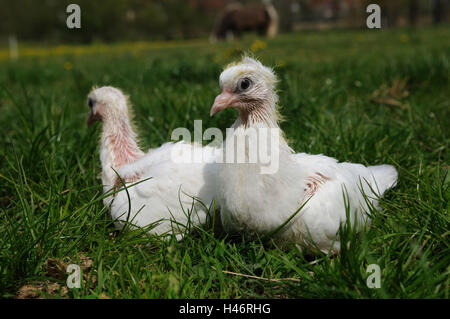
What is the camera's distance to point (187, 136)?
3547 millimetres

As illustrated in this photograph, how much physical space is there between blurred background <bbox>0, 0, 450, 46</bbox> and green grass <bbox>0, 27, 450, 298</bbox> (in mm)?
20418

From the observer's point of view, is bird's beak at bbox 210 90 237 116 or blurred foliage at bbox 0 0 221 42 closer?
bird's beak at bbox 210 90 237 116

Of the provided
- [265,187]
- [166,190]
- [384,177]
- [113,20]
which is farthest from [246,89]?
[113,20]

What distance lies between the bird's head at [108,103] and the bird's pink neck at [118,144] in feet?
0.15

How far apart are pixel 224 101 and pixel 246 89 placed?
0.47ft

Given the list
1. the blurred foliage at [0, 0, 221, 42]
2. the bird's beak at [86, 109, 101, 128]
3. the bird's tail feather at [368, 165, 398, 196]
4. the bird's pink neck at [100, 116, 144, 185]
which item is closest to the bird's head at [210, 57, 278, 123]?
the bird's tail feather at [368, 165, 398, 196]

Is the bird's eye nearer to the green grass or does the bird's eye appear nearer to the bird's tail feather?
the green grass

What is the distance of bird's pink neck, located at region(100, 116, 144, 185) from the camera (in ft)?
10.1

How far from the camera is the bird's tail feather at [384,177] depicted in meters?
2.70

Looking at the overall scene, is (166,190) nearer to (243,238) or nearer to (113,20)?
(243,238)

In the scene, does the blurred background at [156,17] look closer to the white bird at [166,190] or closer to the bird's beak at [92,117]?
the bird's beak at [92,117]

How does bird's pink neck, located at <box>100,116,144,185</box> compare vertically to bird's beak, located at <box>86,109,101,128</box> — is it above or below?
below
